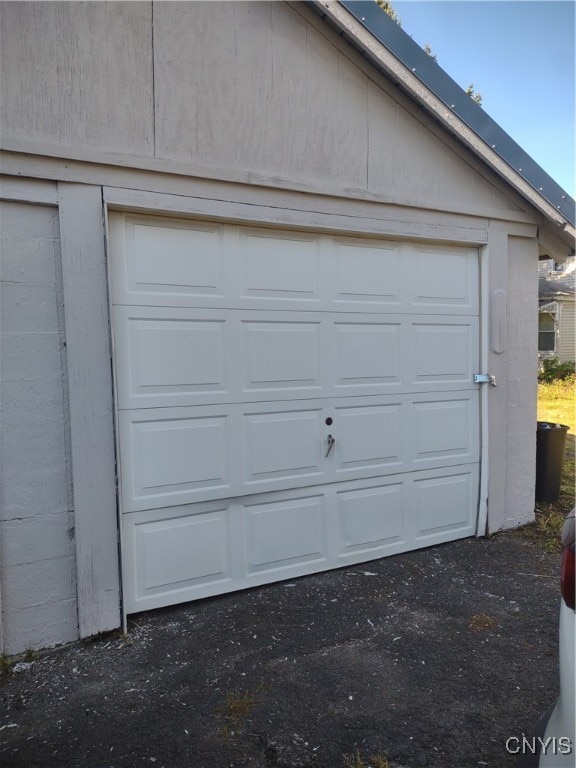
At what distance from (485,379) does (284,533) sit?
2.19 metres

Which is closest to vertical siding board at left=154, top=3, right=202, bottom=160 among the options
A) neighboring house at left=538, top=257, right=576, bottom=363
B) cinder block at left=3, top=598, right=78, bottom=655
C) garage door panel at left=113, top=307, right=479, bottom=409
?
garage door panel at left=113, top=307, right=479, bottom=409

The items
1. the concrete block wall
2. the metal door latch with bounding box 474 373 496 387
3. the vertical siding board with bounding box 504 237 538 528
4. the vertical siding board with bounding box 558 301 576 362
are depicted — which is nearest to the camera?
the concrete block wall

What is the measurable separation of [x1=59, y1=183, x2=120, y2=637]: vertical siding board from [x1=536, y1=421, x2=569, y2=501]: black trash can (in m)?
4.25

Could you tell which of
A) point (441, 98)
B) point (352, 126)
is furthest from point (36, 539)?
point (441, 98)

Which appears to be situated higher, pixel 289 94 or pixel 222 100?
pixel 289 94

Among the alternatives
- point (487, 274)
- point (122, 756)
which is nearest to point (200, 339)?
point (122, 756)

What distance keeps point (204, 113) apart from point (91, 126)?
0.72 metres

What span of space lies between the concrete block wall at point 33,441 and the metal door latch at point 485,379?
130 inches

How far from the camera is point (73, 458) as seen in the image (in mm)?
3020

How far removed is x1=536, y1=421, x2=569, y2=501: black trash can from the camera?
209 inches

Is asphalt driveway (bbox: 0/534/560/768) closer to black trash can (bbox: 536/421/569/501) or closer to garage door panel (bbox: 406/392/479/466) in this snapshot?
garage door panel (bbox: 406/392/479/466)

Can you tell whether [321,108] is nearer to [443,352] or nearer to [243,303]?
[243,303]

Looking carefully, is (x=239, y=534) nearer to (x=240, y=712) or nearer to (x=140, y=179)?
(x=240, y=712)

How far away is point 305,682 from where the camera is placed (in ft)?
8.93
